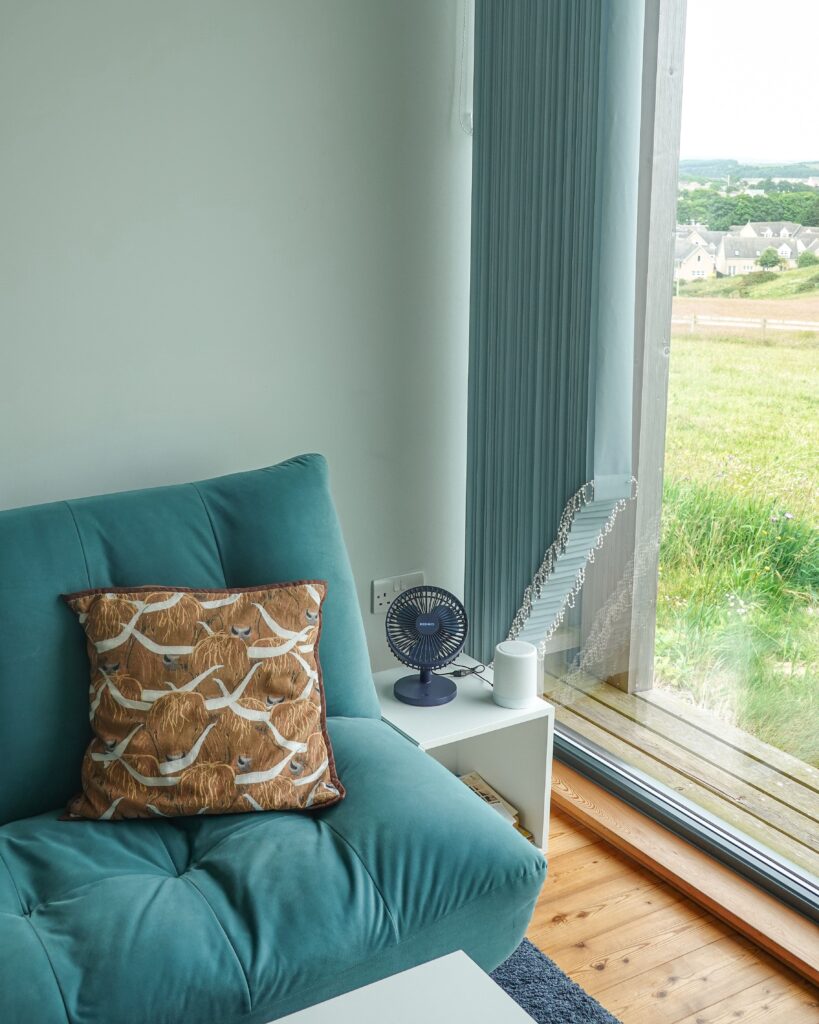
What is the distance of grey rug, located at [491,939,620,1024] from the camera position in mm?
1804

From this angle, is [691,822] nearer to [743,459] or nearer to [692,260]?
[743,459]

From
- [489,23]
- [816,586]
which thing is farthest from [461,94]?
[816,586]

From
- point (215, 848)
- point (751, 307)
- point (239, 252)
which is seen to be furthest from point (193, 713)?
point (751, 307)

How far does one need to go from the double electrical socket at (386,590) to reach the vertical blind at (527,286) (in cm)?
17

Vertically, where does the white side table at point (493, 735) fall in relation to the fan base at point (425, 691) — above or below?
below

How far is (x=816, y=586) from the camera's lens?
1904mm

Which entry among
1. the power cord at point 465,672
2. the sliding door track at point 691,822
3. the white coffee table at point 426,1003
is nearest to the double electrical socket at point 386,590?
the power cord at point 465,672

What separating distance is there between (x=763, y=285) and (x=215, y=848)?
4.69 ft

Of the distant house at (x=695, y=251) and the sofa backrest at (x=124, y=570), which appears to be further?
the distant house at (x=695, y=251)

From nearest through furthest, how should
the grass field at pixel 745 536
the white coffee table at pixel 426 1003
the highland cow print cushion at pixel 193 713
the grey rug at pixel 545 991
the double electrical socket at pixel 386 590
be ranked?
1. the white coffee table at pixel 426 1003
2. the highland cow print cushion at pixel 193 713
3. the grey rug at pixel 545 991
4. the grass field at pixel 745 536
5. the double electrical socket at pixel 386 590

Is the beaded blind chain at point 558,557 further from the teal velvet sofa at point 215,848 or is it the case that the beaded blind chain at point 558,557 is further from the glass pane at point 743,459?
the teal velvet sofa at point 215,848

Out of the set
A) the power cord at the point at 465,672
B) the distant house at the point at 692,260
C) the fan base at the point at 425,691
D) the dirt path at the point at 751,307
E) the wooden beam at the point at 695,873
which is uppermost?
the distant house at the point at 692,260

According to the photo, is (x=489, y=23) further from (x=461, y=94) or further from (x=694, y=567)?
(x=694, y=567)

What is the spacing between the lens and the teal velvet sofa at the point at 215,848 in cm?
136
